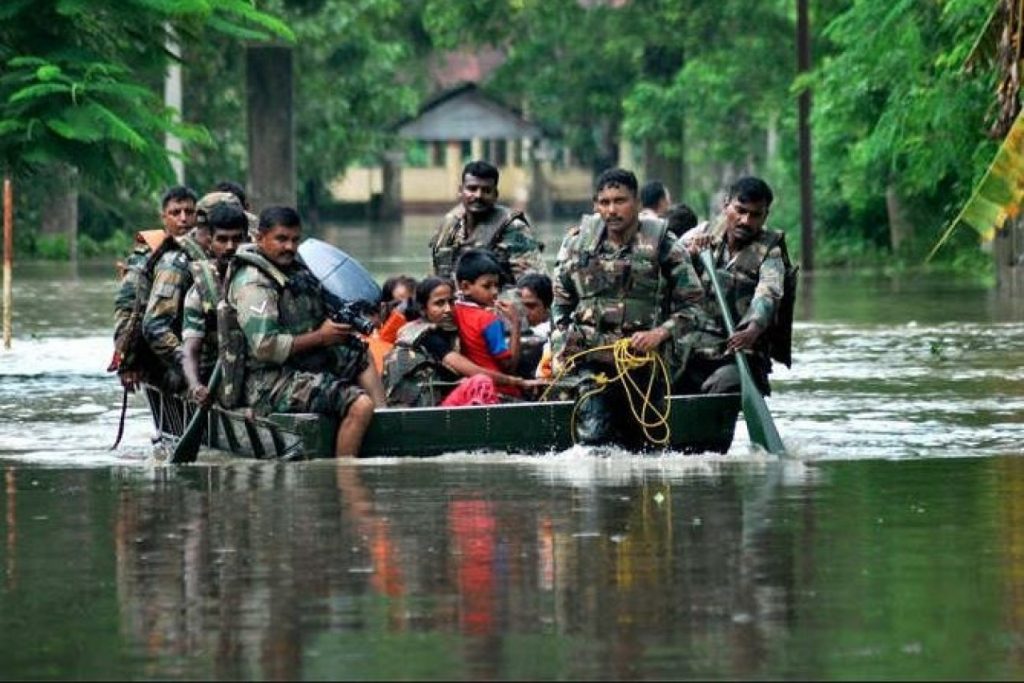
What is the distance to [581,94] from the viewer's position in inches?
3642

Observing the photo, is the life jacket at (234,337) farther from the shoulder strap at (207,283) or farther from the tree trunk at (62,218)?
the tree trunk at (62,218)

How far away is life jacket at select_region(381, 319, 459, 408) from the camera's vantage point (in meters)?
18.1

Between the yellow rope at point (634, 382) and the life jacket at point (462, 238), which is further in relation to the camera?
the life jacket at point (462, 238)

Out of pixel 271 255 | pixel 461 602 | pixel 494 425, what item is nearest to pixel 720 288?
pixel 494 425

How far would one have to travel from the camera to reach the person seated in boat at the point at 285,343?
16969 millimetres

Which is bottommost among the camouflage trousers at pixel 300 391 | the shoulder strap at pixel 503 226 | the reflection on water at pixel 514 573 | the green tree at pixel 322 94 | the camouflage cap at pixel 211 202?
the reflection on water at pixel 514 573

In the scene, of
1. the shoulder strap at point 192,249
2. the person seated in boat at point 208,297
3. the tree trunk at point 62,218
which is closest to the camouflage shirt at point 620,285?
the person seated in boat at point 208,297

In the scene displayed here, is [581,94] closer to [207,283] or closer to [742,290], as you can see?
[742,290]

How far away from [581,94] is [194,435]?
75.4 meters

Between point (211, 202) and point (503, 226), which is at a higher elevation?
point (211, 202)

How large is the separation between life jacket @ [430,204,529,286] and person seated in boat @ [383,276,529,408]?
150cm

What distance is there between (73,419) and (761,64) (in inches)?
1690

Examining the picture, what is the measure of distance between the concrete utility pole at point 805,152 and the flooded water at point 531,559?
27770 millimetres

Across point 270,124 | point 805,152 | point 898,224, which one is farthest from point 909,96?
point 270,124
